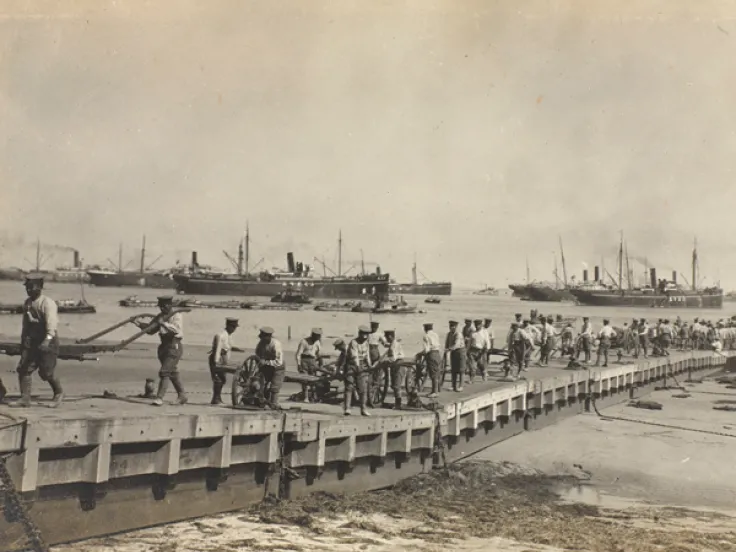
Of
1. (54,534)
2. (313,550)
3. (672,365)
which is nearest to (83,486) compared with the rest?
(54,534)

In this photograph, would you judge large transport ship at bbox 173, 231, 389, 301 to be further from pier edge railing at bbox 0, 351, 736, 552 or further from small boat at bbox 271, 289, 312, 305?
pier edge railing at bbox 0, 351, 736, 552

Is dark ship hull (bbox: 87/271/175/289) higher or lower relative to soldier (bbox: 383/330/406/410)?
higher

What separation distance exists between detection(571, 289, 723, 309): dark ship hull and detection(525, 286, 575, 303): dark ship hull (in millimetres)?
18289

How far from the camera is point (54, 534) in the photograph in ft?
26.2

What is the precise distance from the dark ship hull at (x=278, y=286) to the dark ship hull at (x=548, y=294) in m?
46.0

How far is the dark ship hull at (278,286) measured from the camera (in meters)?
126

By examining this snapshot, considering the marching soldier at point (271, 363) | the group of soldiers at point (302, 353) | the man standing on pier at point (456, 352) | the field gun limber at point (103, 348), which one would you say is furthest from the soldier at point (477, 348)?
the field gun limber at point (103, 348)

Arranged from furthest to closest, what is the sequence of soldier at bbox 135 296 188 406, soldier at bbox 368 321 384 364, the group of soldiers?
soldier at bbox 368 321 384 364 < soldier at bbox 135 296 188 406 < the group of soldiers

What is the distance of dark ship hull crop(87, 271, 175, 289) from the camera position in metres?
163

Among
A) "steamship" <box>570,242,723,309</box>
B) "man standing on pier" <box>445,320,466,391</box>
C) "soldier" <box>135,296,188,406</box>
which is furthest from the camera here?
"steamship" <box>570,242,723,309</box>

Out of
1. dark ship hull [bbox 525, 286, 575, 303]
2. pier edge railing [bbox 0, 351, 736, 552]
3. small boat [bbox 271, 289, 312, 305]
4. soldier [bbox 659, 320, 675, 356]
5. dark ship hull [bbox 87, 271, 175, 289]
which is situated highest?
dark ship hull [bbox 87, 271, 175, 289]

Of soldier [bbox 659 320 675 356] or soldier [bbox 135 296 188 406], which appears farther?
soldier [bbox 659 320 675 356]

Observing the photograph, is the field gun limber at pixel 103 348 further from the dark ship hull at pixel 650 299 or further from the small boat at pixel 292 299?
the dark ship hull at pixel 650 299

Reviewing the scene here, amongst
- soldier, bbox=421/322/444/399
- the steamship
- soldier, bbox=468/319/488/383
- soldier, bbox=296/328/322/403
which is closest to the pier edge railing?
soldier, bbox=421/322/444/399
